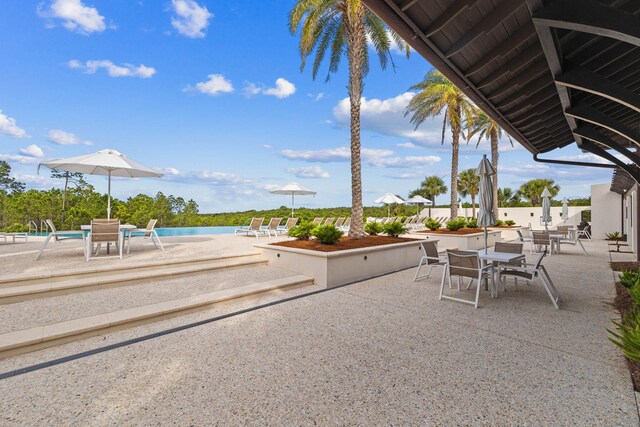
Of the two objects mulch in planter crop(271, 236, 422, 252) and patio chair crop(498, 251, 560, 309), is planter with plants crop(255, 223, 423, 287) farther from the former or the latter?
patio chair crop(498, 251, 560, 309)

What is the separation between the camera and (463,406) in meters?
2.16

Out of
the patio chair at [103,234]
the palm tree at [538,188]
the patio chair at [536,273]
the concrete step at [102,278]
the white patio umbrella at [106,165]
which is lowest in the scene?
the concrete step at [102,278]

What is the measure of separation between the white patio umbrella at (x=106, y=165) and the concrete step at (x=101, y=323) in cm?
483

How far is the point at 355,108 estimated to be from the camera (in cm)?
832

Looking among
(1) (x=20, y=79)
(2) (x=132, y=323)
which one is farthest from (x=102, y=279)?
(1) (x=20, y=79)

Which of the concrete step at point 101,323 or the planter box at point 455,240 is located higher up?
the planter box at point 455,240

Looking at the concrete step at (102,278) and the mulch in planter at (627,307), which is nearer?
the mulch in planter at (627,307)

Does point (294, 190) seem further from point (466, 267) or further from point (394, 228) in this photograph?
point (466, 267)

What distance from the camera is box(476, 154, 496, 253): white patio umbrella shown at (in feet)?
19.8

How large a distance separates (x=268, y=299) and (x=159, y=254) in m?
3.99

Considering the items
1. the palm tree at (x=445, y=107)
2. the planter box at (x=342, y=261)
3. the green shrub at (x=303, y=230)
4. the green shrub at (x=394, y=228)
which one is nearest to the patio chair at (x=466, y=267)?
the planter box at (x=342, y=261)

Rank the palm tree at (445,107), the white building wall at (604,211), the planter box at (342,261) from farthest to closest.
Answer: the white building wall at (604,211) → the palm tree at (445,107) → the planter box at (342,261)

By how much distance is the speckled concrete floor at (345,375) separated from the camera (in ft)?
6.82

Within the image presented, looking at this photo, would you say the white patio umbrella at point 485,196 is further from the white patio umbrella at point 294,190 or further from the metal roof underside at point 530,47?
the white patio umbrella at point 294,190
